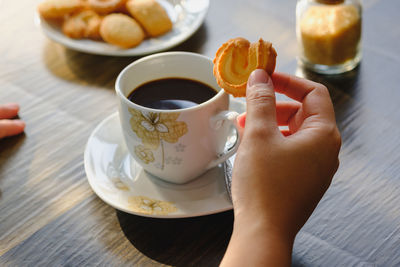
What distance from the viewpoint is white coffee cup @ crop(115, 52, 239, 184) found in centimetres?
78

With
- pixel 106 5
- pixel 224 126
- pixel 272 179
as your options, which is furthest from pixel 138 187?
pixel 106 5

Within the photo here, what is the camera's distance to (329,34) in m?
1.09

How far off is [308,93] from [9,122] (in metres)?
0.61

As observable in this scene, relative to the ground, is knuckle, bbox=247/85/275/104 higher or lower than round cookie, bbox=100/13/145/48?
higher

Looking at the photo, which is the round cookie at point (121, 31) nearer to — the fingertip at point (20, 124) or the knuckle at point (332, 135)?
the fingertip at point (20, 124)

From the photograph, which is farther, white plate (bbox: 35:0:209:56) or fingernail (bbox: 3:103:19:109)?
white plate (bbox: 35:0:209:56)

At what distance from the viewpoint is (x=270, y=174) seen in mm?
655

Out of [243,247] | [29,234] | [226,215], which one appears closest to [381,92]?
[226,215]

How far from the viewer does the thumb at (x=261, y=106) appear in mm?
677

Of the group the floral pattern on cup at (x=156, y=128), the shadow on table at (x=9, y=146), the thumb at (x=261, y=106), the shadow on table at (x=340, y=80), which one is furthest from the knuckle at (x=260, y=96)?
the shadow on table at (x=9, y=146)

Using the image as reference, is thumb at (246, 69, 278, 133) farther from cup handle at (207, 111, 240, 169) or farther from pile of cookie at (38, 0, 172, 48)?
pile of cookie at (38, 0, 172, 48)

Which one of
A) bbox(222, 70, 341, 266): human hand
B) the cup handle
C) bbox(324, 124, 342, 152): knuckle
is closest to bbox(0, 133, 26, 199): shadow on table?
the cup handle

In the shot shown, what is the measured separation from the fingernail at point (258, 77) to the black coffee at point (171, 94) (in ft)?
0.60

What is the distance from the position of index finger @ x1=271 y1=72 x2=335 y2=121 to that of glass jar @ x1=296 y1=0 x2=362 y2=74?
0.34 meters
